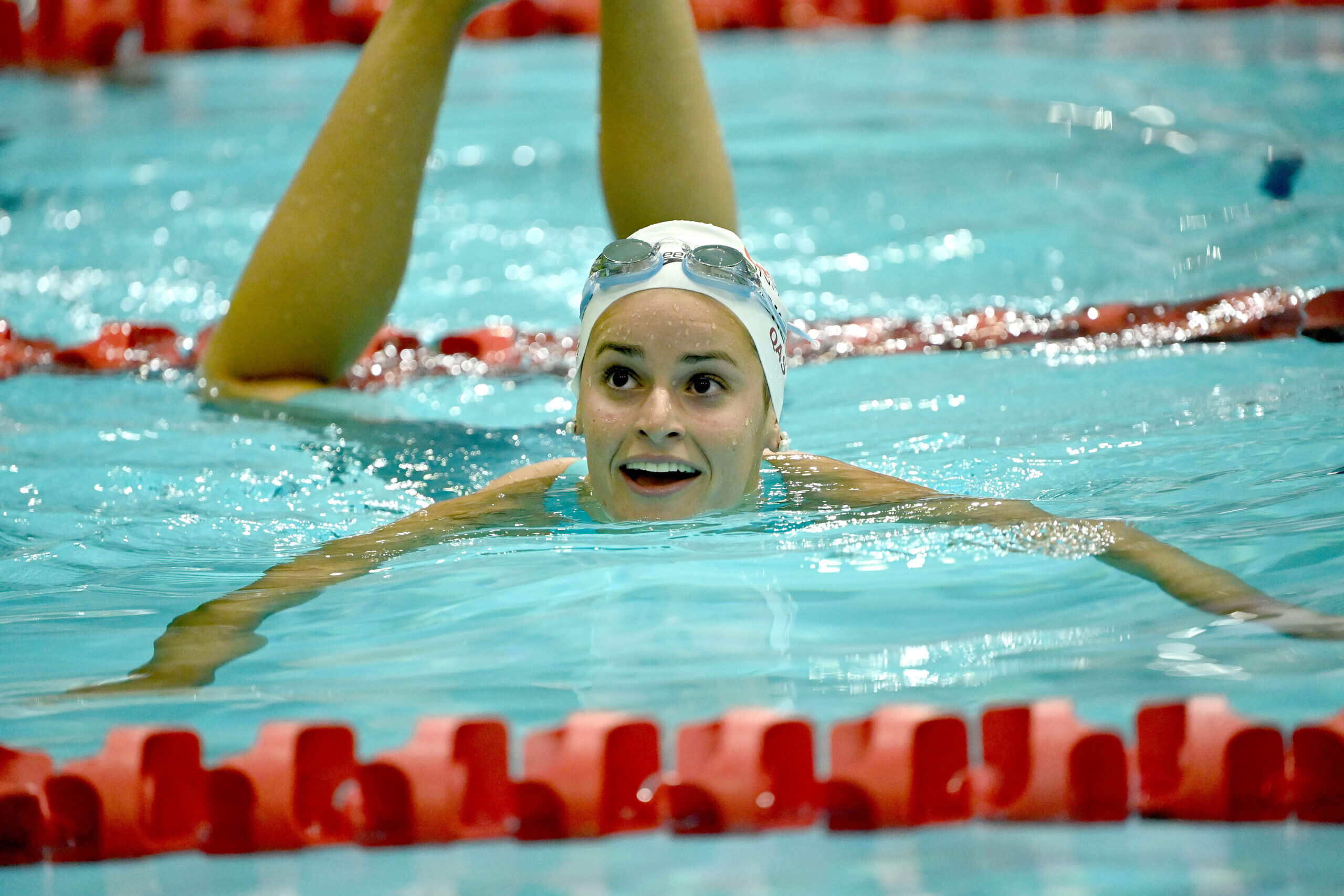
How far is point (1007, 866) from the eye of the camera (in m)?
1.88

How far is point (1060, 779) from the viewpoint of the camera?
6.52 feet

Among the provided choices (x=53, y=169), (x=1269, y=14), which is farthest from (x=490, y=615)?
(x=1269, y=14)

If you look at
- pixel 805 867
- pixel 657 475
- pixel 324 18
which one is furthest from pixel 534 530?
pixel 324 18

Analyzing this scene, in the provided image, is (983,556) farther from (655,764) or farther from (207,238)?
(207,238)

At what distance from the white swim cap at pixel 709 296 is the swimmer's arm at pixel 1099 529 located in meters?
0.24

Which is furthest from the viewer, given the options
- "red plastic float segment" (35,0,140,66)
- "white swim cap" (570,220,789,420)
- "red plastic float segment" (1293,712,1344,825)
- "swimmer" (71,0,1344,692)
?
"red plastic float segment" (35,0,140,66)

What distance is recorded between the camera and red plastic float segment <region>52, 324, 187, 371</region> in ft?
15.0

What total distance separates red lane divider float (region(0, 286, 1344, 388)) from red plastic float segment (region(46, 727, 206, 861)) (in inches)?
97.2

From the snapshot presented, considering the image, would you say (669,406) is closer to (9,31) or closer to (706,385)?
(706,385)

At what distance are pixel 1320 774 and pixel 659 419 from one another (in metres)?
1.23

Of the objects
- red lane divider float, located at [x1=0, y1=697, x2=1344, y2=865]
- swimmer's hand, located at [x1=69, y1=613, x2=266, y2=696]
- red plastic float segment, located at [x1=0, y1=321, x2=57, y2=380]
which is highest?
red plastic float segment, located at [x1=0, y1=321, x2=57, y2=380]

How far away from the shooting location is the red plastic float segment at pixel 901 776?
199 cm

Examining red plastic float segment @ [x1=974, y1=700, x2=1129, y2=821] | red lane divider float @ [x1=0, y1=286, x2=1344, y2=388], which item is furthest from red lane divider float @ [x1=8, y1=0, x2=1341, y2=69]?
red plastic float segment @ [x1=974, y1=700, x2=1129, y2=821]

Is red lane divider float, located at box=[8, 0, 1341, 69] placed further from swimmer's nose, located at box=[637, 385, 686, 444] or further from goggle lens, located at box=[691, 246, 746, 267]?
swimmer's nose, located at box=[637, 385, 686, 444]
